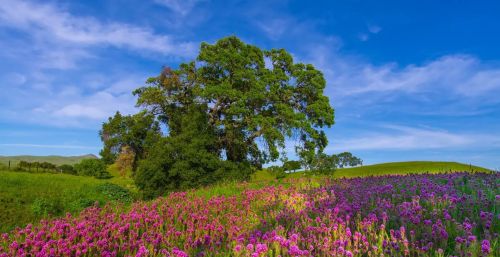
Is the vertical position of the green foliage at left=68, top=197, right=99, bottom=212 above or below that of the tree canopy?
below

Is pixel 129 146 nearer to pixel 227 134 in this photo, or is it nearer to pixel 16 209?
pixel 227 134

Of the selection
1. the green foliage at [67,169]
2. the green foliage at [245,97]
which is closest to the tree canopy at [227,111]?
the green foliage at [245,97]

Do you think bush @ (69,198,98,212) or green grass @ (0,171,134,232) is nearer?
green grass @ (0,171,134,232)

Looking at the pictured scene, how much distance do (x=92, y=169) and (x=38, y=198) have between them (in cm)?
3523

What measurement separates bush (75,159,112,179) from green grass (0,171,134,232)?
77.5 feet

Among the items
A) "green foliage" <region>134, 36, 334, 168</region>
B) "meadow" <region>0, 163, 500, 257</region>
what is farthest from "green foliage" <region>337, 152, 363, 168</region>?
"meadow" <region>0, 163, 500, 257</region>

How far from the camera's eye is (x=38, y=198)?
18.3m

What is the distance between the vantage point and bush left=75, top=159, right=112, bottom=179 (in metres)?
51.1

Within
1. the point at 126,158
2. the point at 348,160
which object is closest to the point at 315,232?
the point at 126,158

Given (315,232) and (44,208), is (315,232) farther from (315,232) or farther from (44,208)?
(44,208)

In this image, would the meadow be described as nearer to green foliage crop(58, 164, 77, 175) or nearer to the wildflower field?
the wildflower field

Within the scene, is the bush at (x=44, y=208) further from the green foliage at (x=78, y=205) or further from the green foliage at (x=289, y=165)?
the green foliage at (x=289, y=165)

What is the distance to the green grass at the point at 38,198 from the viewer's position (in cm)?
1611

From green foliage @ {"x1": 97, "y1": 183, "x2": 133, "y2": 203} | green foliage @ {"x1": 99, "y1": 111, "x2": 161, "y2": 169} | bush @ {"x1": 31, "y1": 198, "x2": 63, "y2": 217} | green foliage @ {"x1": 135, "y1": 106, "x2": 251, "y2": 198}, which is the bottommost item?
bush @ {"x1": 31, "y1": 198, "x2": 63, "y2": 217}
